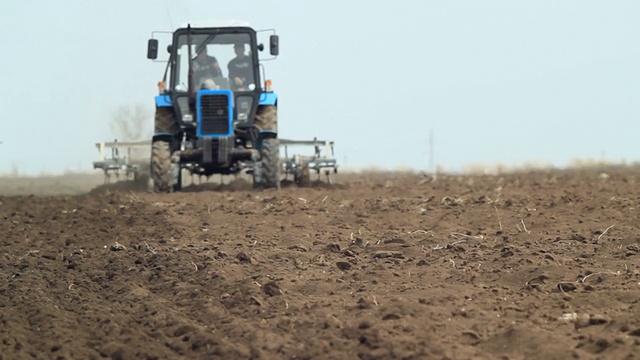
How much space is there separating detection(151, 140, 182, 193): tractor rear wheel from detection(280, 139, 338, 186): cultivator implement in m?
2.76

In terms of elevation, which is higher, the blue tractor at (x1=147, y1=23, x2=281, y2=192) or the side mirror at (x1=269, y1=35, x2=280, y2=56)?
the side mirror at (x1=269, y1=35, x2=280, y2=56)

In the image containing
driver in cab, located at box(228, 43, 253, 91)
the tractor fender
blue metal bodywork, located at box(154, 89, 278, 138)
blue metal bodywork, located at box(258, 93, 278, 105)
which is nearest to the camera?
blue metal bodywork, located at box(154, 89, 278, 138)

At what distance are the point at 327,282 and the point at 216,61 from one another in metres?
11.4

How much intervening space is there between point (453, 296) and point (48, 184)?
2270 centimetres

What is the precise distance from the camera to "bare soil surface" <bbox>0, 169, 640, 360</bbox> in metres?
5.54

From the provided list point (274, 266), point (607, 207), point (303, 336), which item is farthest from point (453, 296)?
point (607, 207)

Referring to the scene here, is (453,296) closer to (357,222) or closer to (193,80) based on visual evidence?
(357,222)

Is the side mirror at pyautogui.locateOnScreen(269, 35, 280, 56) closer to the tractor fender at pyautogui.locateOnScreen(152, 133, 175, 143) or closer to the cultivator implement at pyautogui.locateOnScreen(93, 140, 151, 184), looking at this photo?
the tractor fender at pyautogui.locateOnScreen(152, 133, 175, 143)

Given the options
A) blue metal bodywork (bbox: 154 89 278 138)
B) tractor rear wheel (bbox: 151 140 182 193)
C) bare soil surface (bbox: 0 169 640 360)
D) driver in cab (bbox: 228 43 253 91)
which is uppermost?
driver in cab (bbox: 228 43 253 91)

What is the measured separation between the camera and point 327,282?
7.54m

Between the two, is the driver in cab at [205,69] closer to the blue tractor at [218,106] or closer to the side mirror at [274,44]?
the blue tractor at [218,106]

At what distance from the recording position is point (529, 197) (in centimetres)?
1472

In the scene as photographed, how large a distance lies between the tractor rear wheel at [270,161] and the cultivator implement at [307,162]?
67.0 inches

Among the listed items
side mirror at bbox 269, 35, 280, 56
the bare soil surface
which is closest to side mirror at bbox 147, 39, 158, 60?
side mirror at bbox 269, 35, 280, 56
